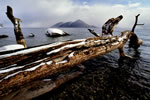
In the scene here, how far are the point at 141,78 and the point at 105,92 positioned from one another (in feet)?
7.73

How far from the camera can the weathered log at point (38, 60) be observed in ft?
5.72

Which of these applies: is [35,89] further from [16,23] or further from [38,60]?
[16,23]

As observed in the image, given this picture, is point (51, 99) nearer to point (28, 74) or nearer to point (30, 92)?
point (30, 92)

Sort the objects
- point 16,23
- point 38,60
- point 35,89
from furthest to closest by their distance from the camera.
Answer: point 16,23 → point 35,89 → point 38,60

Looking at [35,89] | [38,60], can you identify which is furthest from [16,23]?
[35,89]

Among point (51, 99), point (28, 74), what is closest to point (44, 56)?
point (28, 74)

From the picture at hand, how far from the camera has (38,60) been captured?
2.14 metres

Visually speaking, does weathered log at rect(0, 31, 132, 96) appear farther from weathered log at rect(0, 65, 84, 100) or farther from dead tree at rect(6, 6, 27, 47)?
dead tree at rect(6, 6, 27, 47)

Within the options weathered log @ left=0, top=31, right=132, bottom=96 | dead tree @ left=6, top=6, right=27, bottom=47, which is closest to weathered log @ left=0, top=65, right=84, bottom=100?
weathered log @ left=0, top=31, right=132, bottom=96

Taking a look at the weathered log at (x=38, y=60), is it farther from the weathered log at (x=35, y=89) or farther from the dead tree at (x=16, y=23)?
the dead tree at (x=16, y=23)

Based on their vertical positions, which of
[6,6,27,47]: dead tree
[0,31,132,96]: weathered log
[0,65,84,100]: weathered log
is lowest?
[0,65,84,100]: weathered log

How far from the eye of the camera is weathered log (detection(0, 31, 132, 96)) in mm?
1742

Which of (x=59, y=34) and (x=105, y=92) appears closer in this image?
(x=105, y=92)

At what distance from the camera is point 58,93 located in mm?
2824
